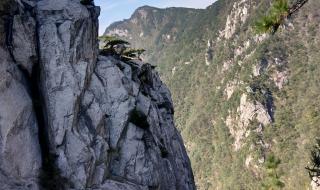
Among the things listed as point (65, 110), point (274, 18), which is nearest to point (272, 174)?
point (65, 110)

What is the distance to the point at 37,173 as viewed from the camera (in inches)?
809

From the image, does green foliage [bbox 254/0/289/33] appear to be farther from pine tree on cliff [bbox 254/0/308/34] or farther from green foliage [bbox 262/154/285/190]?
green foliage [bbox 262/154/285/190]

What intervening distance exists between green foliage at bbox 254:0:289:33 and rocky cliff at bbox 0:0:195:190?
12049mm

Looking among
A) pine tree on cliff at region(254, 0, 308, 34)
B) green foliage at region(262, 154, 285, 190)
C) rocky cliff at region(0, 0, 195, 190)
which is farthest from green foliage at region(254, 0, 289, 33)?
green foliage at region(262, 154, 285, 190)

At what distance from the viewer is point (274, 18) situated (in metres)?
12.2

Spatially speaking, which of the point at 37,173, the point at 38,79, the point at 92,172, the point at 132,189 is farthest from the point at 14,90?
the point at 132,189

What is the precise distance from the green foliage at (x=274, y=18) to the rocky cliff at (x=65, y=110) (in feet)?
39.5

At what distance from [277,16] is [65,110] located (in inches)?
528

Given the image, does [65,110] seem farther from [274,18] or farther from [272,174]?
[272,174]

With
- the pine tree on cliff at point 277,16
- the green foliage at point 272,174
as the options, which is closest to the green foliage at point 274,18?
the pine tree on cliff at point 277,16

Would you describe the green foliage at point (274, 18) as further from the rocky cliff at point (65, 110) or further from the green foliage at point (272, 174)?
the green foliage at point (272, 174)

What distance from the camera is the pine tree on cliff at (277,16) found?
39.5ft

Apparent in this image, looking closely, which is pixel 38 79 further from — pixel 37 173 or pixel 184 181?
pixel 184 181

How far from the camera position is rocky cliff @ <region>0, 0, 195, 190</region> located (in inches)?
796
